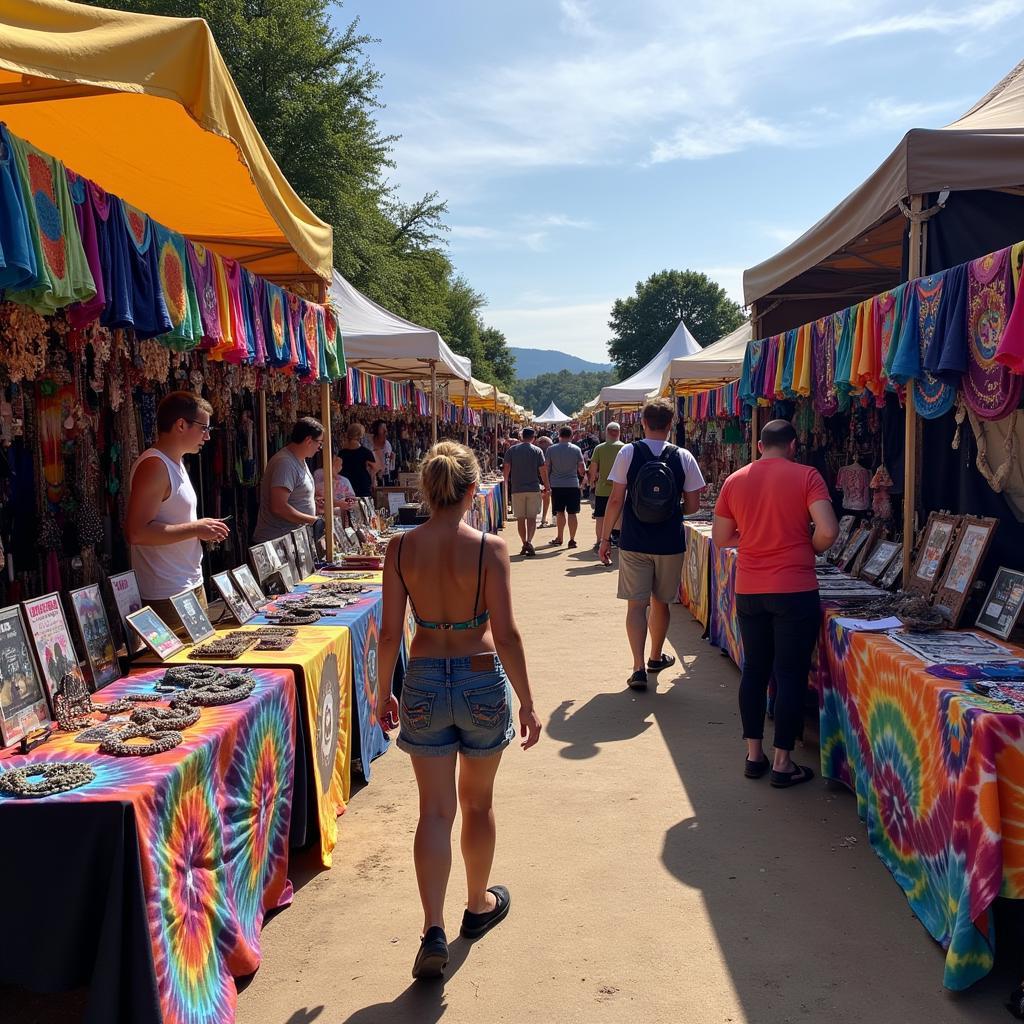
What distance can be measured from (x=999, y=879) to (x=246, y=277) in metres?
3.92

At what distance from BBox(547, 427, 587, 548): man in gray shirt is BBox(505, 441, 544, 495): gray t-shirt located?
1.33 feet

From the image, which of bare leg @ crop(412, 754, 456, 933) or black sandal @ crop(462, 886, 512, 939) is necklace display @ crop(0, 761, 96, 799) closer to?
bare leg @ crop(412, 754, 456, 933)

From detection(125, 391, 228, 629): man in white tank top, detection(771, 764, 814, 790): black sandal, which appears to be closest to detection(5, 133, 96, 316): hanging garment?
detection(125, 391, 228, 629): man in white tank top

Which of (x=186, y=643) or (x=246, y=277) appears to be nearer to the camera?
(x=186, y=643)

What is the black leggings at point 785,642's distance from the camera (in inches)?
165

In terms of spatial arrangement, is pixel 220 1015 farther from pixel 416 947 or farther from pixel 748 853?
pixel 748 853

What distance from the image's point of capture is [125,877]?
2123mm

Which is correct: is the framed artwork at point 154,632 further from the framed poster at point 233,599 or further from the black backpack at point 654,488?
the black backpack at point 654,488

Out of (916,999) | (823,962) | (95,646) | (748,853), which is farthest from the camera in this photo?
(748,853)

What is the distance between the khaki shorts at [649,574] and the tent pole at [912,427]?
5.05ft

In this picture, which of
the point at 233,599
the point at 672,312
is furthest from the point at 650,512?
the point at 672,312

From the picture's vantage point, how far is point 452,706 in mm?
2748

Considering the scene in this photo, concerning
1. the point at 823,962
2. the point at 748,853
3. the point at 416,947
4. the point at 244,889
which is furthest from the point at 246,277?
the point at 823,962

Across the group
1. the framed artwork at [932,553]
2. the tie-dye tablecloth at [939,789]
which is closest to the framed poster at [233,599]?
the tie-dye tablecloth at [939,789]
